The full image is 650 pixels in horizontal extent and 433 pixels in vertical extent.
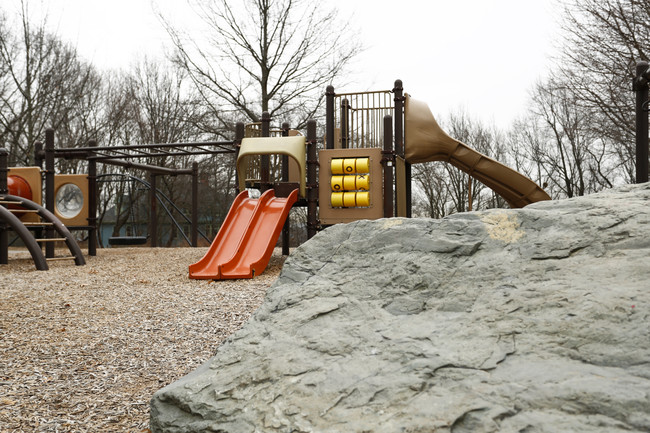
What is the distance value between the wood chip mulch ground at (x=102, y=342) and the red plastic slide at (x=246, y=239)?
0.47 m

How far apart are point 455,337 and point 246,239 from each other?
604 centimetres

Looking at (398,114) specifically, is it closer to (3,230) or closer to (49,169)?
(49,169)

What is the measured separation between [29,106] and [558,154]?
20751 millimetres

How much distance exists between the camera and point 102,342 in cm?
393

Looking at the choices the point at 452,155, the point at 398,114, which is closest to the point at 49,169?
the point at 398,114

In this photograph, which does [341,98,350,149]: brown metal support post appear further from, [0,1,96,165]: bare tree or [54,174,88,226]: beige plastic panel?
[0,1,96,165]: bare tree

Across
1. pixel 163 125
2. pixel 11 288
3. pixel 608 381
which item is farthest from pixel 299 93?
pixel 608 381

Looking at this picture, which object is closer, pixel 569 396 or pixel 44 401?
pixel 569 396

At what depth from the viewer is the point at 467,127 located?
22.6 meters

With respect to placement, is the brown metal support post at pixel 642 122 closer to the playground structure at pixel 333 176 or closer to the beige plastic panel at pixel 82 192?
the playground structure at pixel 333 176

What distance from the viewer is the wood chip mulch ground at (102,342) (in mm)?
2826

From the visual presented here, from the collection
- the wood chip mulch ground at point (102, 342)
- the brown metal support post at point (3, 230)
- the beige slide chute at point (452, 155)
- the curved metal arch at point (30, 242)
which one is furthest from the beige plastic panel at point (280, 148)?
the brown metal support post at point (3, 230)

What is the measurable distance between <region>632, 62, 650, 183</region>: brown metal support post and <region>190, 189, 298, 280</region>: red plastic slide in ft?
16.3

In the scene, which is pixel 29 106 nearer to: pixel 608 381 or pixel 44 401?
pixel 44 401
